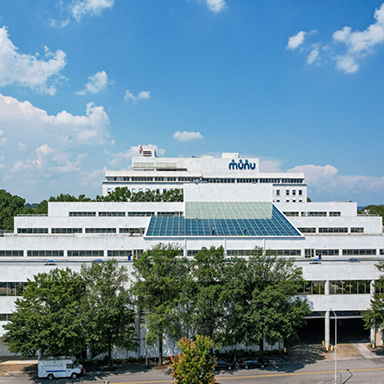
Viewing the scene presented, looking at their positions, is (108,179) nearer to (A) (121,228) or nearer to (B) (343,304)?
(A) (121,228)

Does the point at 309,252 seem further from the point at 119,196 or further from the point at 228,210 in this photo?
the point at 119,196

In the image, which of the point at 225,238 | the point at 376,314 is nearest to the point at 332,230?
the point at 225,238

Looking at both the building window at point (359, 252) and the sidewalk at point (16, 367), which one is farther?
the building window at point (359, 252)

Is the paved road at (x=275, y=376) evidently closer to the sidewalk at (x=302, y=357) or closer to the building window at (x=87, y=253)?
the sidewalk at (x=302, y=357)

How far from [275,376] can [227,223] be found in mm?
28903

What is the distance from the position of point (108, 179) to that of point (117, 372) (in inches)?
3797

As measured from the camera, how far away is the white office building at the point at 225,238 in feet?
148

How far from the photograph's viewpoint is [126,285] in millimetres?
42250

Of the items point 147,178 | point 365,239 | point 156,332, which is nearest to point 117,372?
point 156,332

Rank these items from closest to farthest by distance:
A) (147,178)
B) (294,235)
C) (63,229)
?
1. (294,235)
2. (63,229)
3. (147,178)

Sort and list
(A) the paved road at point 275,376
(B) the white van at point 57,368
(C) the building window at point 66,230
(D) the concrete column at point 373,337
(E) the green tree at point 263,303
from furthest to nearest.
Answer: (C) the building window at point 66,230, (D) the concrete column at point 373,337, (B) the white van at point 57,368, (A) the paved road at point 275,376, (E) the green tree at point 263,303

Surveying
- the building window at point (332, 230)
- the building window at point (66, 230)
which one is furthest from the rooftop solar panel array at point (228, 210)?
the building window at point (66, 230)

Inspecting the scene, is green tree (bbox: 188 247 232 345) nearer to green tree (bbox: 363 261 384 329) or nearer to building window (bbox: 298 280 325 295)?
building window (bbox: 298 280 325 295)

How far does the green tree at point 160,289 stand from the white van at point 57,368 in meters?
10.2
